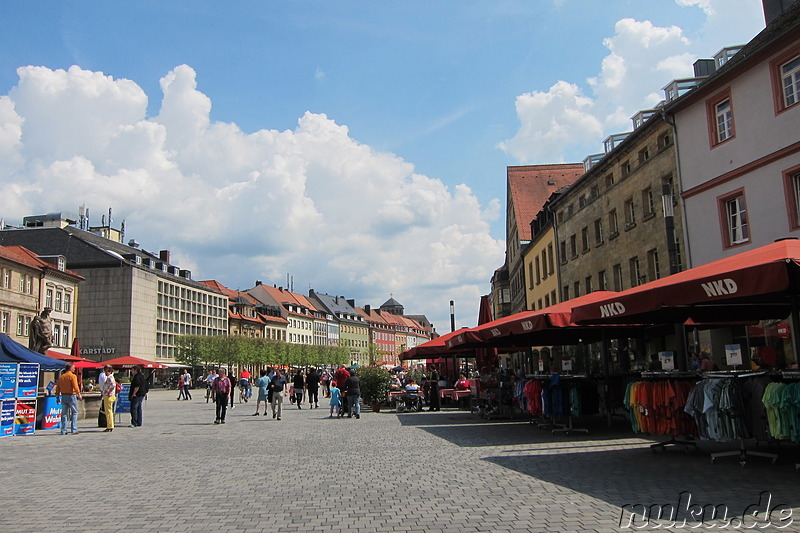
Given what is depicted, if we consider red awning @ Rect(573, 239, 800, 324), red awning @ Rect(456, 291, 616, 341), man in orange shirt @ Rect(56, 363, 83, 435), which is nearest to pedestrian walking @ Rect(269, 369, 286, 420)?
man in orange shirt @ Rect(56, 363, 83, 435)

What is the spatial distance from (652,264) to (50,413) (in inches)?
871

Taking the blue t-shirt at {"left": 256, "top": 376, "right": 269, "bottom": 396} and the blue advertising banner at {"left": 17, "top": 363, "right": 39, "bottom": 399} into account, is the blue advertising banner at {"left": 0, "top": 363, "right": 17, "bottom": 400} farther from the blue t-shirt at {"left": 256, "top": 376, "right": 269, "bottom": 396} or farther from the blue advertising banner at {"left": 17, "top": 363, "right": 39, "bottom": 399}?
the blue t-shirt at {"left": 256, "top": 376, "right": 269, "bottom": 396}

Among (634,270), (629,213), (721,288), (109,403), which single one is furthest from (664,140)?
(109,403)

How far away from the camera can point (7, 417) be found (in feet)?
59.5

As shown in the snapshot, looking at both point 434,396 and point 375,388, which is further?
point 375,388

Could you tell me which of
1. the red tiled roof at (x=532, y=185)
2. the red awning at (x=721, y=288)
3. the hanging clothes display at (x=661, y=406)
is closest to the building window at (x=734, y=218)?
the red awning at (x=721, y=288)

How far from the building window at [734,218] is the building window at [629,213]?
23.5 ft

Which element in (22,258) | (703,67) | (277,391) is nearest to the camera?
(277,391)

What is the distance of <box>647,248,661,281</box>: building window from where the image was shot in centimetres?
2775

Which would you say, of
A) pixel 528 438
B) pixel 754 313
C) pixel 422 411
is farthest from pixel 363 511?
pixel 422 411

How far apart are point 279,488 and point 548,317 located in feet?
24.8

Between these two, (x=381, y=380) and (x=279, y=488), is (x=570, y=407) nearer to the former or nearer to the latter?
(x=279, y=488)

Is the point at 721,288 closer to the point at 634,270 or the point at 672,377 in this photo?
the point at 672,377

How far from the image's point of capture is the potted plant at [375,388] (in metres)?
25.8
